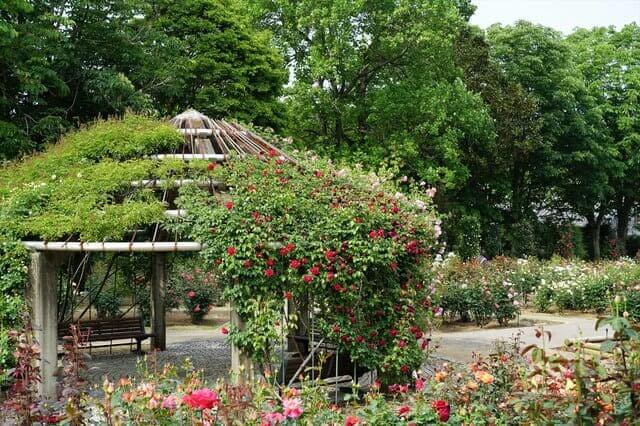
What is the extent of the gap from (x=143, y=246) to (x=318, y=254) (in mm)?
1940

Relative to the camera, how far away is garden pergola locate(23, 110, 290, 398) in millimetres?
8203

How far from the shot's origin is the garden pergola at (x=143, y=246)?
8.20 metres

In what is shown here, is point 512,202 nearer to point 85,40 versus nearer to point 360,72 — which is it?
point 360,72

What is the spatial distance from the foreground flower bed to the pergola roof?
Answer: 254cm

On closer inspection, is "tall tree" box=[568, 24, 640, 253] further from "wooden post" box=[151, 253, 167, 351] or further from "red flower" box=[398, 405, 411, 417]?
"red flower" box=[398, 405, 411, 417]

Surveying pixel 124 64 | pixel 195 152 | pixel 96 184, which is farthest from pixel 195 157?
pixel 124 64

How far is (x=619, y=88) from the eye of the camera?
35719 mm

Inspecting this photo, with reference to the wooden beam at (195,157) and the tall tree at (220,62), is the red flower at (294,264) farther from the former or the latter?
the tall tree at (220,62)

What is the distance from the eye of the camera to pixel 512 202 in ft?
104

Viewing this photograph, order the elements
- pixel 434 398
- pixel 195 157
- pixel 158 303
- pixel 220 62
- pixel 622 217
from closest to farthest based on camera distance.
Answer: pixel 434 398 → pixel 195 157 → pixel 158 303 → pixel 220 62 → pixel 622 217

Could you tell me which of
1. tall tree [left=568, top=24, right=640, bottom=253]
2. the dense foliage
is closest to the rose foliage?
the dense foliage

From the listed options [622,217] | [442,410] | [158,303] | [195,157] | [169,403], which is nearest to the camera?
[169,403]

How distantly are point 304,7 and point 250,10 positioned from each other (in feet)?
6.38

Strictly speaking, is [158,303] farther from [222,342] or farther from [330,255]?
[330,255]
